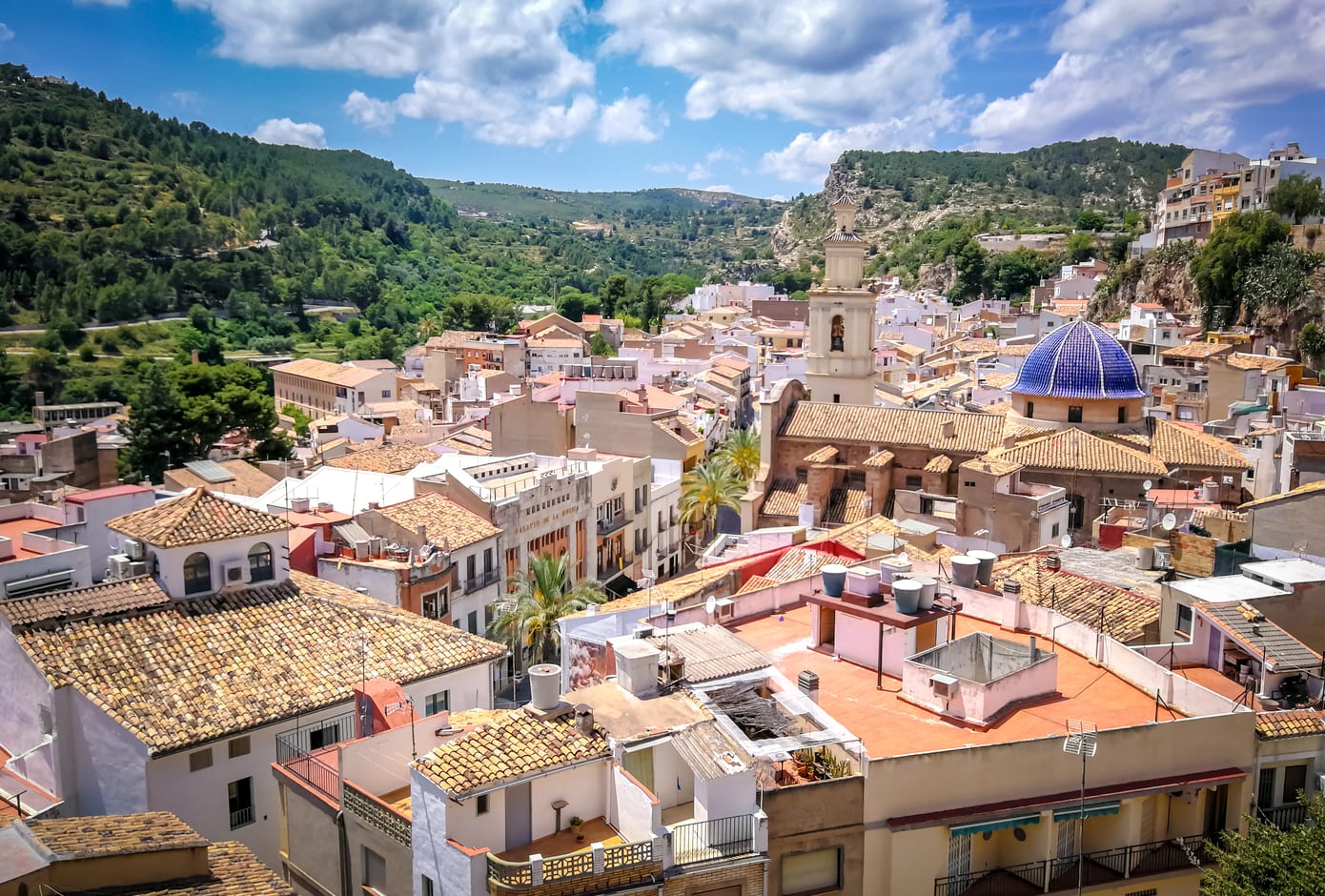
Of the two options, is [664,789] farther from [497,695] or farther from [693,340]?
[693,340]

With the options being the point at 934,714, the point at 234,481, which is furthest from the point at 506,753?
the point at 234,481

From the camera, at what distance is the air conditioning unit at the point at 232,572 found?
1948 centimetres

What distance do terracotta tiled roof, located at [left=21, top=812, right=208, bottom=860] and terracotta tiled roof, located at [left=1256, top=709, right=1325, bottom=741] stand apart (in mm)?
12726

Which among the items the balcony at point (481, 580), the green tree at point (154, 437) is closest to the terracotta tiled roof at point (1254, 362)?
the balcony at point (481, 580)

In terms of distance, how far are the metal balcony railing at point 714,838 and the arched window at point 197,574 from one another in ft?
37.2

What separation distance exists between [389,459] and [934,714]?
27.6 m

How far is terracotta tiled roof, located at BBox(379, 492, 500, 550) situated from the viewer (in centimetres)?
2673

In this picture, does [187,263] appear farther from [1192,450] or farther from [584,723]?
[584,723]

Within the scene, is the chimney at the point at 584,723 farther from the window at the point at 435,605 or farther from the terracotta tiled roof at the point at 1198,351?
the terracotta tiled roof at the point at 1198,351

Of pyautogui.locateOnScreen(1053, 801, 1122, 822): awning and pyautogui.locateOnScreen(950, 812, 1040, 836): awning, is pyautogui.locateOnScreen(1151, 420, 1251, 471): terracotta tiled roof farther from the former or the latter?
pyautogui.locateOnScreen(950, 812, 1040, 836): awning

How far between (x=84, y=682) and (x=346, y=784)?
19.5ft

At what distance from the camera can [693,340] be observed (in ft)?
251

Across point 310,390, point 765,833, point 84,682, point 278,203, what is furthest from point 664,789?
point 278,203

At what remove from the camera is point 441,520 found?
91.6ft
